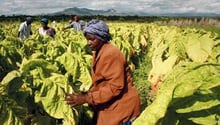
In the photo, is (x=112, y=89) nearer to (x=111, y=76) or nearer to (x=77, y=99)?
(x=111, y=76)

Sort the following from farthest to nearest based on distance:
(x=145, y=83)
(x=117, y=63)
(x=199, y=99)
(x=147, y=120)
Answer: (x=145, y=83) → (x=117, y=63) → (x=199, y=99) → (x=147, y=120)

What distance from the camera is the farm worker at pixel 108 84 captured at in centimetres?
421

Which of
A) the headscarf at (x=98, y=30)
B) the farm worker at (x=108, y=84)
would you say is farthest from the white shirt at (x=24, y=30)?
the headscarf at (x=98, y=30)

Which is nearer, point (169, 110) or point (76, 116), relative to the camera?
point (169, 110)

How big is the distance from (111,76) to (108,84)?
0.09m

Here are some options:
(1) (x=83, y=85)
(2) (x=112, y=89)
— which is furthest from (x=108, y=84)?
(1) (x=83, y=85)

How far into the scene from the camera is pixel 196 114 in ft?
6.56

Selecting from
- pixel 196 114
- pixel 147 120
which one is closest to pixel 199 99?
pixel 196 114

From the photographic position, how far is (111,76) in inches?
165

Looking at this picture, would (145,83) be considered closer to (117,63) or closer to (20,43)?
(20,43)

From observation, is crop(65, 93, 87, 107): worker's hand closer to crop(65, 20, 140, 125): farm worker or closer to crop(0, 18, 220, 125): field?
crop(65, 20, 140, 125): farm worker

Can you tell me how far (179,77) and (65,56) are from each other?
4.79 meters

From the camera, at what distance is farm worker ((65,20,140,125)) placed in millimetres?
4215

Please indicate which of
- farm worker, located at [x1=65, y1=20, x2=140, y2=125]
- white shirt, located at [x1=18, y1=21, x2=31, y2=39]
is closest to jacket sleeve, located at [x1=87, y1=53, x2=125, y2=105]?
farm worker, located at [x1=65, y1=20, x2=140, y2=125]
